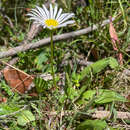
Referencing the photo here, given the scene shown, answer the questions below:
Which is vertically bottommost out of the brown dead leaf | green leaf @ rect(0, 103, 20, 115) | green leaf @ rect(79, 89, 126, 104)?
green leaf @ rect(0, 103, 20, 115)

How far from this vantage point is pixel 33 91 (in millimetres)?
1938

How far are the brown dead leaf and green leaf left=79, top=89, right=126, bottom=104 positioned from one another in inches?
18.9

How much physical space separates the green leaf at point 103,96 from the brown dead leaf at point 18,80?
0.48 meters

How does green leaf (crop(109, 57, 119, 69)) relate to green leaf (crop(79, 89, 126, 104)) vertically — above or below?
above

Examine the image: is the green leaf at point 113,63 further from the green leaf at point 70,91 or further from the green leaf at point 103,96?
the green leaf at point 70,91

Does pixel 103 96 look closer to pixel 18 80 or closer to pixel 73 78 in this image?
pixel 73 78

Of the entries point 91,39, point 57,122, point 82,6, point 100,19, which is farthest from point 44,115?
point 82,6

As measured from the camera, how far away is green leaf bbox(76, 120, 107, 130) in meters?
1.54

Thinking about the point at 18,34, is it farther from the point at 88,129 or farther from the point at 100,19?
the point at 88,129

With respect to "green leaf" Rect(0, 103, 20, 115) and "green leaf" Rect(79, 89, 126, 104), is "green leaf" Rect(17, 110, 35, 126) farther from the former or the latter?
"green leaf" Rect(79, 89, 126, 104)

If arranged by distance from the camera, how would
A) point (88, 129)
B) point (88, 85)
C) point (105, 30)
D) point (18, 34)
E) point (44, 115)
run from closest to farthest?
point (88, 129) → point (44, 115) → point (88, 85) → point (105, 30) → point (18, 34)

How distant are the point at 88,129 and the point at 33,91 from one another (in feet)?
1.96

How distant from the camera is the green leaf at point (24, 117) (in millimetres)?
1629

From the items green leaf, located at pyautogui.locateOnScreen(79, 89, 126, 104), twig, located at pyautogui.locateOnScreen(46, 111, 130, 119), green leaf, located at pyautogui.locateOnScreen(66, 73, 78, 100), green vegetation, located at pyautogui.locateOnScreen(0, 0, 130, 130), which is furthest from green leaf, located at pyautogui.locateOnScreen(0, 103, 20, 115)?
green leaf, located at pyautogui.locateOnScreen(79, 89, 126, 104)
